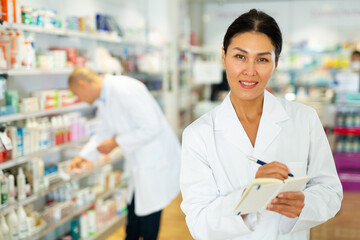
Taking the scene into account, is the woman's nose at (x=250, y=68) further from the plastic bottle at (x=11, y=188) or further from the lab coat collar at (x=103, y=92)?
the plastic bottle at (x=11, y=188)

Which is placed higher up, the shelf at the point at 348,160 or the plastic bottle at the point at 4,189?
the plastic bottle at the point at 4,189

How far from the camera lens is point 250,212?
4.58ft

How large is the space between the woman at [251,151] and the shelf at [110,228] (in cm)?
296

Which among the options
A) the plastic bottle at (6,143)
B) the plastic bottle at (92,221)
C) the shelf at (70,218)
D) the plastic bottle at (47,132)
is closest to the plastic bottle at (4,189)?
the plastic bottle at (6,143)

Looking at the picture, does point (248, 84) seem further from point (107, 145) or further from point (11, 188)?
point (11, 188)

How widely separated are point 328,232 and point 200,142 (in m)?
3.48

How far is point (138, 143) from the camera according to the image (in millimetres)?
3145

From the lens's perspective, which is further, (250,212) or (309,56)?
(309,56)

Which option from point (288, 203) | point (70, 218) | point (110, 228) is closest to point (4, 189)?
point (70, 218)

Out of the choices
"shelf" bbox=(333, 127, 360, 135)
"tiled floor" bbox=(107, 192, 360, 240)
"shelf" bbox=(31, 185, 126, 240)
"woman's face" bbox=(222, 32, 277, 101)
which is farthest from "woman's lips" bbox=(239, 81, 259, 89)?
"shelf" bbox=(333, 127, 360, 135)

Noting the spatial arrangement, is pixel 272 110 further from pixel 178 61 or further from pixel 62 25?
pixel 178 61

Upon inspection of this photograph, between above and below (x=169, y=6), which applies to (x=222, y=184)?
below

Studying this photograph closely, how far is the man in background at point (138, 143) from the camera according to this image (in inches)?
124

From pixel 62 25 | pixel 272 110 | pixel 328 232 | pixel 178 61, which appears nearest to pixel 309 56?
pixel 178 61
